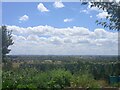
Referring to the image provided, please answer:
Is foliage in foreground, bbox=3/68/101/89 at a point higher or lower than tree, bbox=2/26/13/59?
lower

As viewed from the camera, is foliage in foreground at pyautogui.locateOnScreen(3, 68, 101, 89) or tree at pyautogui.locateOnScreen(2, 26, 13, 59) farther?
tree at pyautogui.locateOnScreen(2, 26, 13, 59)

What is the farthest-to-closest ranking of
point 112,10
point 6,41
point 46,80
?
point 6,41, point 46,80, point 112,10

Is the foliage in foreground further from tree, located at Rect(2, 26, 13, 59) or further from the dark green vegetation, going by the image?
tree, located at Rect(2, 26, 13, 59)

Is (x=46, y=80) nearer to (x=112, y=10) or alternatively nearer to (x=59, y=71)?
(x=59, y=71)

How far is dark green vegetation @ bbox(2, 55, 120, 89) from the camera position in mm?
7312

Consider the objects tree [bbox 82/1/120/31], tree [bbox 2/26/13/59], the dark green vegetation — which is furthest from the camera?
tree [bbox 2/26/13/59]

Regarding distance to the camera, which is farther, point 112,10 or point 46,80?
point 46,80

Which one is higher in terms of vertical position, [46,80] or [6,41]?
[6,41]

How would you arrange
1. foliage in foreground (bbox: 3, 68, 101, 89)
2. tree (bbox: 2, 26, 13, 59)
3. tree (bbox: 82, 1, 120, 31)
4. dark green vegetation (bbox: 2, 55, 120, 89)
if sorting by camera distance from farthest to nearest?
tree (bbox: 2, 26, 13, 59) → dark green vegetation (bbox: 2, 55, 120, 89) → foliage in foreground (bbox: 3, 68, 101, 89) → tree (bbox: 82, 1, 120, 31)

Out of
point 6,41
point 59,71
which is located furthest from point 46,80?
point 6,41

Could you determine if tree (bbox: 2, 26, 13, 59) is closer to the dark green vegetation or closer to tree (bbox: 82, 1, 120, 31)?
the dark green vegetation

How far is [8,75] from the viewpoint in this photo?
8000 mm

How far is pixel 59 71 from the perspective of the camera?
26.5 feet

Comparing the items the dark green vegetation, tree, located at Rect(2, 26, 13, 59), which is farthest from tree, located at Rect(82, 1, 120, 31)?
tree, located at Rect(2, 26, 13, 59)
